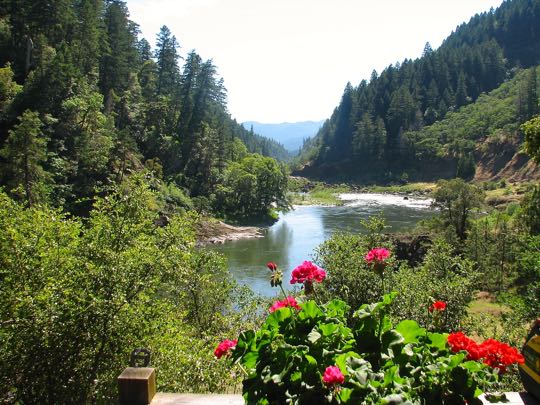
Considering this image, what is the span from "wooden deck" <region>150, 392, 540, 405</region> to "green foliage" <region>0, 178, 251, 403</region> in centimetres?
477

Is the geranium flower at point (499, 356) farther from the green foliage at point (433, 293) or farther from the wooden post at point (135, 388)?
the green foliage at point (433, 293)

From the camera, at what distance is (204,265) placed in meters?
19.4

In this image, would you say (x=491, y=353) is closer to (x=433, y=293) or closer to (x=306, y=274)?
(x=306, y=274)

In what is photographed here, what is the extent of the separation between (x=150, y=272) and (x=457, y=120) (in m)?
146

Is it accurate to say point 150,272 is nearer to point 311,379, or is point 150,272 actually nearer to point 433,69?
point 311,379

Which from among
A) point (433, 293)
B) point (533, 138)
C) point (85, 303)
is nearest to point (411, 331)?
point (85, 303)

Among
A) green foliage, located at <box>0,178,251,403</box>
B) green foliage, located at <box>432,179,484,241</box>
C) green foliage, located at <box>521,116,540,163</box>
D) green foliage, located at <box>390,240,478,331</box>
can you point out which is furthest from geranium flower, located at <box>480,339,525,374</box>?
green foliage, located at <box>432,179,484,241</box>

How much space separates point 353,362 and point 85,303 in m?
7.02

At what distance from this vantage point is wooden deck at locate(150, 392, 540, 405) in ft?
12.1

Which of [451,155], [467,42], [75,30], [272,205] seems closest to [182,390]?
[75,30]

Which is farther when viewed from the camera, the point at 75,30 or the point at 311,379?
the point at 75,30

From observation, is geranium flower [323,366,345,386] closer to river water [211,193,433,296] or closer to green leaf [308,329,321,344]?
green leaf [308,329,321,344]

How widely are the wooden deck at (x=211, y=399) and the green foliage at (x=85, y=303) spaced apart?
4.77 metres

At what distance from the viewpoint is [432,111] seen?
150 m
